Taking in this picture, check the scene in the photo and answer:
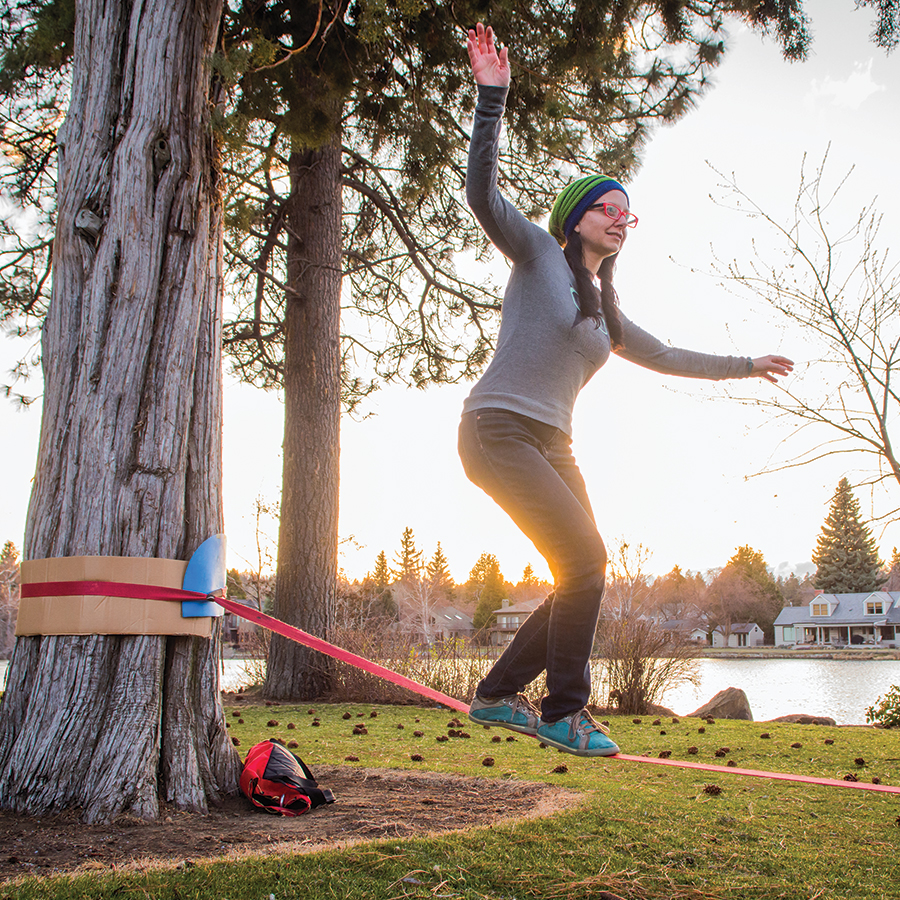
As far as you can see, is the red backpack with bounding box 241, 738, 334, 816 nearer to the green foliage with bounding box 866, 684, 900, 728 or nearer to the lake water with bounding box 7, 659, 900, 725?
the lake water with bounding box 7, 659, 900, 725

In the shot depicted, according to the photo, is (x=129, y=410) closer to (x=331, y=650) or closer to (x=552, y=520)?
(x=331, y=650)

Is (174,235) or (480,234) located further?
(480,234)

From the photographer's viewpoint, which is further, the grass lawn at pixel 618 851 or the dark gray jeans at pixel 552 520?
the dark gray jeans at pixel 552 520

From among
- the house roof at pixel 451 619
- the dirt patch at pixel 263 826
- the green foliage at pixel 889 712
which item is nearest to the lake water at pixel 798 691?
the green foliage at pixel 889 712

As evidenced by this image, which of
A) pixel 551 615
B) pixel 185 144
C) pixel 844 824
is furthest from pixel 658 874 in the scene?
pixel 185 144

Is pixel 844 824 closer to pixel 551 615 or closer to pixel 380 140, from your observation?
pixel 551 615

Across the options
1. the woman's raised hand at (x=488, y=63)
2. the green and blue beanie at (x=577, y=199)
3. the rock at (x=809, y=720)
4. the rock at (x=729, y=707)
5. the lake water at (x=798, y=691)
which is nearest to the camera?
the woman's raised hand at (x=488, y=63)

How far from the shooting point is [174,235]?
137 inches

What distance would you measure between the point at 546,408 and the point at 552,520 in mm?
373

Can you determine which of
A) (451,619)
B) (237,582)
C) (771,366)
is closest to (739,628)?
(451,619)

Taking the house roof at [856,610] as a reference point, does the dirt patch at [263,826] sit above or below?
below

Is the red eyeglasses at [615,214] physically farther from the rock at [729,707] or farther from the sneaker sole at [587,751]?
the rock at [729,707]

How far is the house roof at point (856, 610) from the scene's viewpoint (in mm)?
58656

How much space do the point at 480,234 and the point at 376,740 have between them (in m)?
6.40
